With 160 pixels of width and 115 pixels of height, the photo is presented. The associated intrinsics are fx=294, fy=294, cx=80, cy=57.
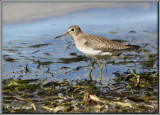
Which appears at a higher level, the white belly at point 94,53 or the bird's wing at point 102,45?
the bird's wing at point 102,45

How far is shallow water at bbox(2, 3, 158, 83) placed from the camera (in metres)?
7.97

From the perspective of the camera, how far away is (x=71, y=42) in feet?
35.3

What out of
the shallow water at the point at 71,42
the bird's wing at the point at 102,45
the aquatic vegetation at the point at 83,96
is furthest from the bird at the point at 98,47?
the aquatic vegetation at the point at 83,96

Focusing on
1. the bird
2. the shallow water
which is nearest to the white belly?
the bird

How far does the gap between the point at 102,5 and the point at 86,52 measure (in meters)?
7.26

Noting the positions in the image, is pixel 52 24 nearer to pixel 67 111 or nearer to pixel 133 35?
pixel 133 35

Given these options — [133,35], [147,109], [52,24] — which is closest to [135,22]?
[133,35]

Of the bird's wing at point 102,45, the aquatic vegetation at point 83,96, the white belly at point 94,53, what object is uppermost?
the bird's wing at point 102,45

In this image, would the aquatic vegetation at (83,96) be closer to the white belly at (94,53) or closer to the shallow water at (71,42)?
the shallow water at (71,42)

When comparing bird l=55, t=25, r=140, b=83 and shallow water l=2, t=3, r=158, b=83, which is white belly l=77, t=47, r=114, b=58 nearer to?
bird l=55, t=25, r=140, b=83

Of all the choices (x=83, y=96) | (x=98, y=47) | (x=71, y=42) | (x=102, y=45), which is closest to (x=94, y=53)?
(x=98, y=47)

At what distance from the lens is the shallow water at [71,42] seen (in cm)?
797

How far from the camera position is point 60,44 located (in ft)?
34.3

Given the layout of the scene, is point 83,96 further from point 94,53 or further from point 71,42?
point 71,42
